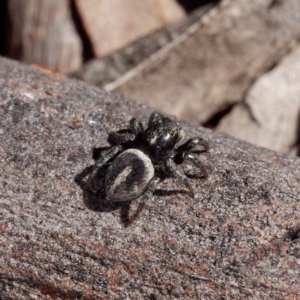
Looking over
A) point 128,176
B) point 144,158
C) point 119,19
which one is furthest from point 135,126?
point 119,19

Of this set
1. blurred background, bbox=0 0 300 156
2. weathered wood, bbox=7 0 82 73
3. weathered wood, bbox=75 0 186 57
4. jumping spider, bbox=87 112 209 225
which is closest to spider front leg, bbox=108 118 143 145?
jumping spider, bbox=87 112 209 225

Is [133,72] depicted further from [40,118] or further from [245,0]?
[40,118]

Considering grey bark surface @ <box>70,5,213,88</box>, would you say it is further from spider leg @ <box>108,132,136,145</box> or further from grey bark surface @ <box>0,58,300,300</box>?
grey bark surface @ <box>0,58,300,300</box>

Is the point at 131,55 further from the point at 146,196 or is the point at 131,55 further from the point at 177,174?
the point at 146,196

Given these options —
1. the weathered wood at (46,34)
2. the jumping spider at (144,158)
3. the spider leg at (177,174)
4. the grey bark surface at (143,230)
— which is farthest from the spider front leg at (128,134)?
the weathered wood at (46,34)

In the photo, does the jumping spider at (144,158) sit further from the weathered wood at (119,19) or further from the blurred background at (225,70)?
the weathered wood at (119,19)

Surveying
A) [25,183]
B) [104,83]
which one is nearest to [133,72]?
[104,83]
